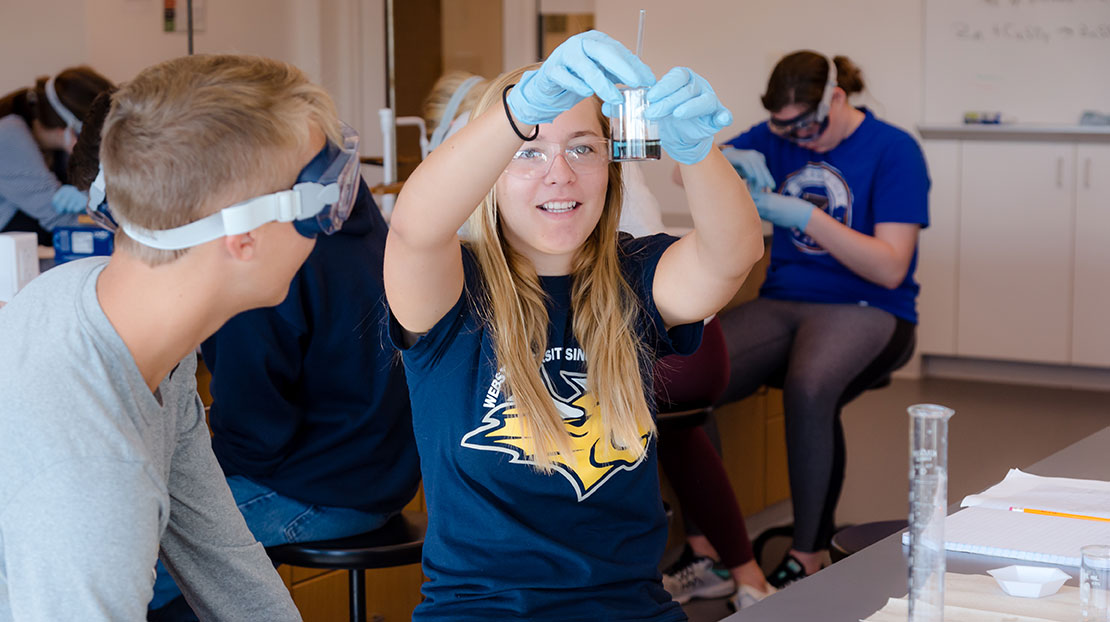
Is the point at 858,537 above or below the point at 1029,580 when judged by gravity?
below

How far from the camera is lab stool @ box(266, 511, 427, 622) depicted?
190cm

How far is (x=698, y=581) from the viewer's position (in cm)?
301

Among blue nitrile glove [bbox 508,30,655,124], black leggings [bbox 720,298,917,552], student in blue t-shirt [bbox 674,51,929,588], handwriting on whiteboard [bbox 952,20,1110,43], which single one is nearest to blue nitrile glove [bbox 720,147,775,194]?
student in blue t-shirt [bbox 674,51,929,588]

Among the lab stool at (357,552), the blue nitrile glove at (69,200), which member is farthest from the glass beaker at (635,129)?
the blue nitrile glove at (69,200)

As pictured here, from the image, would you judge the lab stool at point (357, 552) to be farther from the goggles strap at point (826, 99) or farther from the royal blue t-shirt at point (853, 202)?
the goggles strap at point (826, 99)

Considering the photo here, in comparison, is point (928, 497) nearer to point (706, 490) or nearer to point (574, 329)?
point (574, 329)

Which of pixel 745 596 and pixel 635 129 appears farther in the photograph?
pixel 745 596

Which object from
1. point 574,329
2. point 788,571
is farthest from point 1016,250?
point 574,329

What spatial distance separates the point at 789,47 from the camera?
6.00 meters

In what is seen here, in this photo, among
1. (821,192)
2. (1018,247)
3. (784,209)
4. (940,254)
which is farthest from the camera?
(940,254)

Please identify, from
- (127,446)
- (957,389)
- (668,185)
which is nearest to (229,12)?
(668,185)

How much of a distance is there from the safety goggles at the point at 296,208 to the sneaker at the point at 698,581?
6.39 ft

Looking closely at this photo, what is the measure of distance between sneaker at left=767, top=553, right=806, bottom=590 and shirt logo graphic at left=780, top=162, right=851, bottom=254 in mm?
843

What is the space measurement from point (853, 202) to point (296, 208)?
2331 mm
